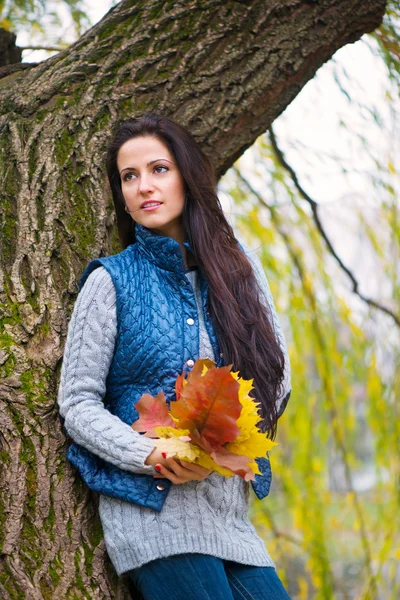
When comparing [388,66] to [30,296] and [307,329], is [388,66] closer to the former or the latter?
[307,329]

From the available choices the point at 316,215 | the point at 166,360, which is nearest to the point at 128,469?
the point at 166,360

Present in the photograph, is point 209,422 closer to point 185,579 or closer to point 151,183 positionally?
point 185,579

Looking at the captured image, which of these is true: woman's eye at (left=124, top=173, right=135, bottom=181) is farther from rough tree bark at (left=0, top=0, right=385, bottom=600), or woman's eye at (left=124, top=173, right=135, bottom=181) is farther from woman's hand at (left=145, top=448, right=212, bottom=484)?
woman's hand at (left=145, top=448, right=212, bottom=484)

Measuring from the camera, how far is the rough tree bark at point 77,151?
1.70m

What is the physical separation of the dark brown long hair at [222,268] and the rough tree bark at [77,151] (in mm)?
191

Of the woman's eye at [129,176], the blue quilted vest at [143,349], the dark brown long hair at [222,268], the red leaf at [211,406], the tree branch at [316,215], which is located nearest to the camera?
the red leaf at [211,406]

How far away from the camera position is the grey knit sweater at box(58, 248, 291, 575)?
158 centimetres

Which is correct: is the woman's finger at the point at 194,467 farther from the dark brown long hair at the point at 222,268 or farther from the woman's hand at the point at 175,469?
the dark brown long hair at the point at 222,268

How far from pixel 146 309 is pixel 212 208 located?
1.25 ft

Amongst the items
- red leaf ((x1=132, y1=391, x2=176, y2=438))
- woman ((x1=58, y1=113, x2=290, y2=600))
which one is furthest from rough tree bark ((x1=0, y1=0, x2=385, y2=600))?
red leaf ((x1=132, y1=391, x2=176, y2=438))

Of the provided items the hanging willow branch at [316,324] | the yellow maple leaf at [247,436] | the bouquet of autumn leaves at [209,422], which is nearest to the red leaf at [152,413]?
the bouquet of autumn leaves at [209,422]

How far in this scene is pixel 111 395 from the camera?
67.4 inches

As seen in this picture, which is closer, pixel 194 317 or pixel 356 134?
pixel 194 317

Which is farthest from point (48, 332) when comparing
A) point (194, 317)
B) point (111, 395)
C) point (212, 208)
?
point (212, 208)
